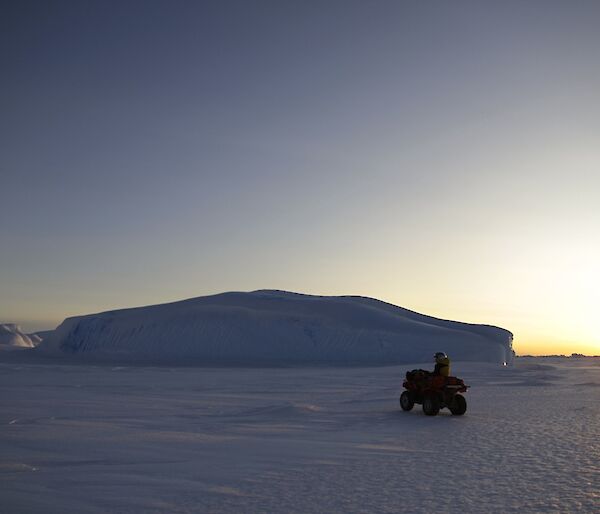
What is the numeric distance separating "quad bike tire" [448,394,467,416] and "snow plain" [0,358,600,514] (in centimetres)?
20

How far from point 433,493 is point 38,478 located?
3.83 metres

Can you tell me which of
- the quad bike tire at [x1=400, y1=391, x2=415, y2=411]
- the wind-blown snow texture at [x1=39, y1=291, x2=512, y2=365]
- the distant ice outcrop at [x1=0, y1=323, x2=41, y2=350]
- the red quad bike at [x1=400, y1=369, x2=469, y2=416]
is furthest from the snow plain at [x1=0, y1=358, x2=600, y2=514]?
the distant ice outcrop at [x1=0, y1=323, x2=41, y2=350]

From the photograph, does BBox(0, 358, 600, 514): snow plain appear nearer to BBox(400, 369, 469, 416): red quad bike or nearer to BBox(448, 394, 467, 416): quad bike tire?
BBox(448, 394, 467, 416): quad bike tire

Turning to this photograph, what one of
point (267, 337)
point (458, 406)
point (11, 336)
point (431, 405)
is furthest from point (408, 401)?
point (11, 336)

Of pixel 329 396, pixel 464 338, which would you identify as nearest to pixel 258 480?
pixel 329 396

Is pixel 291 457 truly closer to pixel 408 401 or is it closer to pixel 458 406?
pixel 458 406

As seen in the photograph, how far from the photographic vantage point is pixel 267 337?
45.6m

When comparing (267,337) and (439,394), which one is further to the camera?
(267,337)

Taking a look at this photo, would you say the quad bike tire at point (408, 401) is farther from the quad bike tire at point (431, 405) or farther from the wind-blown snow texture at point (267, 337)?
the wind-blown snow texture at point (267, 337)

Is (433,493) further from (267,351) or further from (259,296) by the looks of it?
(259,296)

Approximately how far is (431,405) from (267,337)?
109 ft

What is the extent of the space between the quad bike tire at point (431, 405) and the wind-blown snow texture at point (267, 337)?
3014 cm

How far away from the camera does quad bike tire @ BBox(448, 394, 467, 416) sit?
41.7ft

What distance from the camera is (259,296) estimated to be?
55312mm
